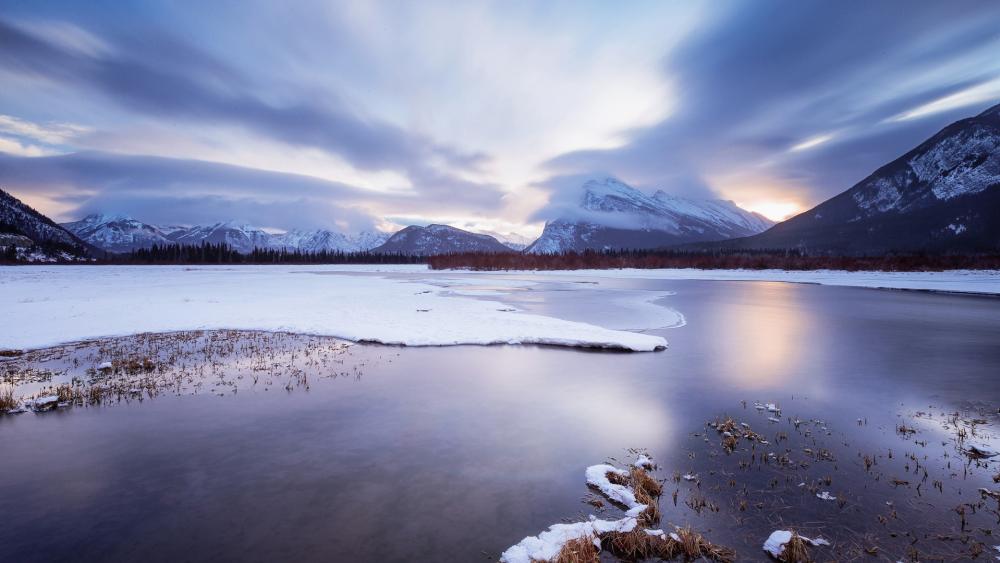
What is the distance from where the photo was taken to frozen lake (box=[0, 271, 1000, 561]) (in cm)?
668

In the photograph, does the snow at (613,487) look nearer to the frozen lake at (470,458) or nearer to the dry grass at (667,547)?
the frozen lake at (470,458)

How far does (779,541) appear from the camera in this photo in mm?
6293

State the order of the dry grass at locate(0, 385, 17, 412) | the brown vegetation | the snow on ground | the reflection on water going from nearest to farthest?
the dry grass at locate(0, 385, 17, 412) < the reflection on water < the snow on ground < the brown vegetation

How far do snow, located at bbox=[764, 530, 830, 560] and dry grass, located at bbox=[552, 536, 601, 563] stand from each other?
2.40m

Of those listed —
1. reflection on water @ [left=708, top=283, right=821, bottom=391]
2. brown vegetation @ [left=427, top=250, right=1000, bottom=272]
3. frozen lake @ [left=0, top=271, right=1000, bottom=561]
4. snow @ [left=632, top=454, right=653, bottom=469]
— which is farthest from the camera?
brown vegetation @ [left=427, top=250, right=1000, bottom=272]

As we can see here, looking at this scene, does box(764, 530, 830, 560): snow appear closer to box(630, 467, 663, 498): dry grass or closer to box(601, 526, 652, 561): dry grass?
box(601, 526, 652, 561): dry grass

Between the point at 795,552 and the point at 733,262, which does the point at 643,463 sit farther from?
the point at 733,262

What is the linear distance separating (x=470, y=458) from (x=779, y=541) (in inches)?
215

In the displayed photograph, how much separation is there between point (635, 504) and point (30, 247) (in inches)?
10923

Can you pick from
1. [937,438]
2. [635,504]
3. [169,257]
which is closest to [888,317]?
[937,438]

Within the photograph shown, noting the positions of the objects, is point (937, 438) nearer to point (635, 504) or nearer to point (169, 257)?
point (635, 504)

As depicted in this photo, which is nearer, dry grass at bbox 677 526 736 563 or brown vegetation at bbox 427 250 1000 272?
dry grass at bbox 677 526 736 563

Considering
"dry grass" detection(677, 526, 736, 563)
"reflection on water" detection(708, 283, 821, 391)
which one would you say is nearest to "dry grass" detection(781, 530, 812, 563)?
"dry grass" detection(677, 526, 736, 563)

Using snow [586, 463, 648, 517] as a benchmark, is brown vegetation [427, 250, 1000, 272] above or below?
above
